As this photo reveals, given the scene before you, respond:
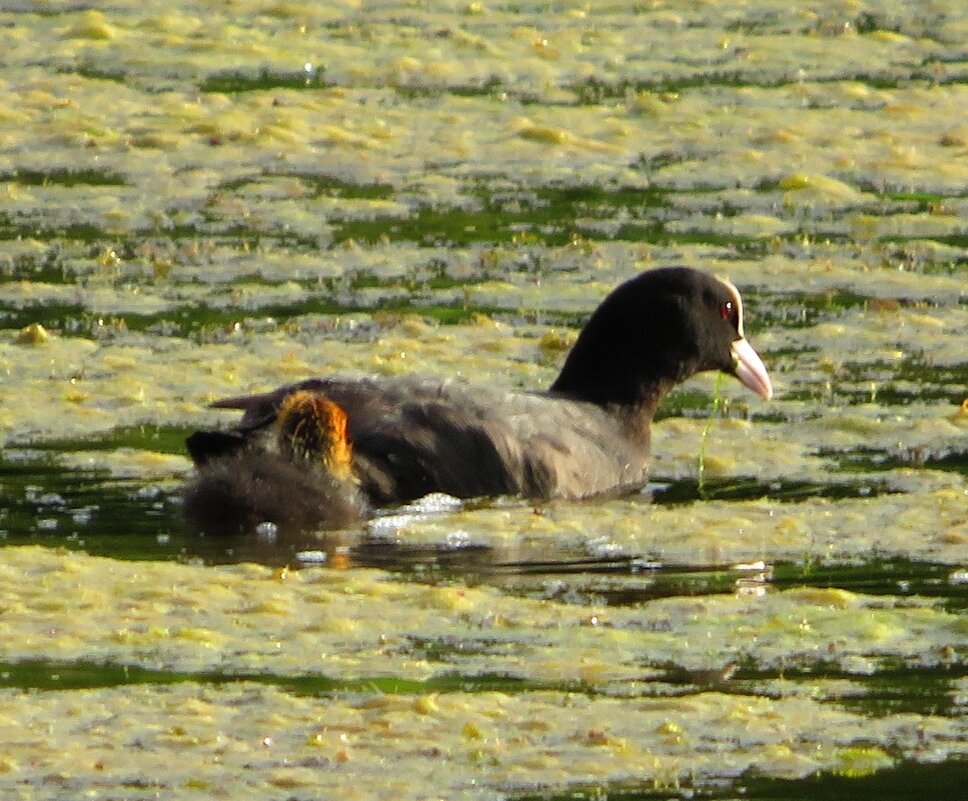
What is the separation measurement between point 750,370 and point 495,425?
1.27 metres

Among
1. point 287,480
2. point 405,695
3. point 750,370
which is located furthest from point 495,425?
point 405,695

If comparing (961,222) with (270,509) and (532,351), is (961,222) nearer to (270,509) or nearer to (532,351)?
(532,351)

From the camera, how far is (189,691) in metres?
5.80

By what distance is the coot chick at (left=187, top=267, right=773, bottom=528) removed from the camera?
25.4 feet

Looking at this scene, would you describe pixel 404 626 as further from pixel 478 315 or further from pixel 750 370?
pixel 478 315

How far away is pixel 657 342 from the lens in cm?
919

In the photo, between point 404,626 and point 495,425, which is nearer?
point 404,626

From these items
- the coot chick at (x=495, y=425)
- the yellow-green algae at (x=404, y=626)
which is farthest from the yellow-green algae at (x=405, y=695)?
the coot chick at (x=495, y=425)

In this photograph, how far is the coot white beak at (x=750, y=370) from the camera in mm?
9211

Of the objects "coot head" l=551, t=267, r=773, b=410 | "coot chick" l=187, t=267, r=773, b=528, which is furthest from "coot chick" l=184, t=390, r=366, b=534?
"coot head" l=551, t=267, r=773, b=410

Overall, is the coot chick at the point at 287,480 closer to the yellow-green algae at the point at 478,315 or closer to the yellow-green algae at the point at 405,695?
the yellow-green algae at the point at 478,315

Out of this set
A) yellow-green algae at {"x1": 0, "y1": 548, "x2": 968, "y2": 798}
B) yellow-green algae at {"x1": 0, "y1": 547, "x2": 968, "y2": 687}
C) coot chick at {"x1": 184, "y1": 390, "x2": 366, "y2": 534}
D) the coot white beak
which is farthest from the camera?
the coot white beak

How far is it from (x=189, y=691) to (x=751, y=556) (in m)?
2.06

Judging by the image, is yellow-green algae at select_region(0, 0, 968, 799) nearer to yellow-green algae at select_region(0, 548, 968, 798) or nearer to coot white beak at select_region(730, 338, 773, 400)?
yellow-green algae at select_region(0, 548, 968, 798)
